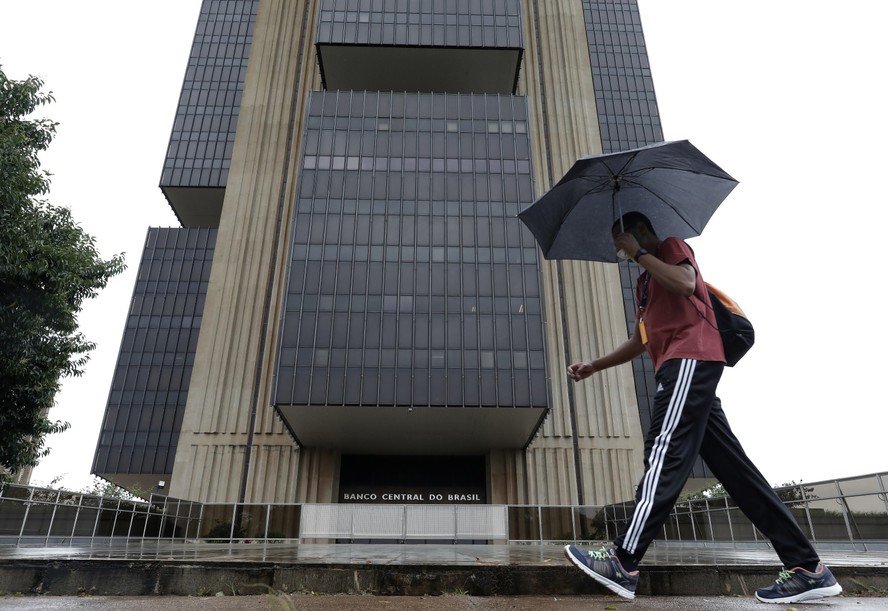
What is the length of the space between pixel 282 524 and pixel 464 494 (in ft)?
48.0

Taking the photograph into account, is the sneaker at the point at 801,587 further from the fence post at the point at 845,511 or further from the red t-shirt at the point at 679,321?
the fence post at the point at 845,511

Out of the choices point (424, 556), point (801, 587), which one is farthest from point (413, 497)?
point (801, 587)

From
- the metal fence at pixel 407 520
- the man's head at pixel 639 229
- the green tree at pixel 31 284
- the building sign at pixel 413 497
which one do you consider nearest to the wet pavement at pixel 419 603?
the man's head at pixel 639 229

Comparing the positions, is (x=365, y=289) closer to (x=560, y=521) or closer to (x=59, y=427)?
(x=560, y=521)

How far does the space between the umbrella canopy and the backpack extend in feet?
1.83

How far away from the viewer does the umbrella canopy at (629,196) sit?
330 centimetres

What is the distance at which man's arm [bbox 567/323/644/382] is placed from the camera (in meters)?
3.47

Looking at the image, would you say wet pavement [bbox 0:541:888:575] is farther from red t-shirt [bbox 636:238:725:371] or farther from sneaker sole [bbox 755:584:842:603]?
red t-shirt [bbox 636:238:725:371]

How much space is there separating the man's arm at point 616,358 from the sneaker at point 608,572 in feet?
3.26

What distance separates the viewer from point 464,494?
31312 millimetres

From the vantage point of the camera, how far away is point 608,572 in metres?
2.76

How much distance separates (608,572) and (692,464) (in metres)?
0.68

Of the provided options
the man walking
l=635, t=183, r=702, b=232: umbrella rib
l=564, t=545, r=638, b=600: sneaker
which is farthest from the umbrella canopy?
l=564, t=545, r=638, b=600: sneaker

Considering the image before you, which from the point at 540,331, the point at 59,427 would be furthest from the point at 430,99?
the point at 59,427
